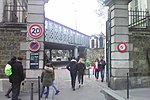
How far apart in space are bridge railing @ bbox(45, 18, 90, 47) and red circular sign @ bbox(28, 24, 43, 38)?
20.9m

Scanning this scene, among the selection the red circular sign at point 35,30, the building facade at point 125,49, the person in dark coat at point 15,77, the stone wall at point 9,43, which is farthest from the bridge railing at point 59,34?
the person in dark coat at point 15,77

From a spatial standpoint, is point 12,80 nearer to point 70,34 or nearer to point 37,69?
point 37,69

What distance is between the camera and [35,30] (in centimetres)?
1294

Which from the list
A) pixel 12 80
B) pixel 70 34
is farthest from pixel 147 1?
pixel 70 34

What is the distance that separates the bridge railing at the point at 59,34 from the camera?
3540 centimetres

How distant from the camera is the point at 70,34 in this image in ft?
156

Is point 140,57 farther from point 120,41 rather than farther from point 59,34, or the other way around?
point 59,34

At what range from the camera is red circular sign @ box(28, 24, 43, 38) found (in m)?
12.9

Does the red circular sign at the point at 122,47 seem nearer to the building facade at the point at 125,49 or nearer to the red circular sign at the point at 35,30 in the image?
the building facade at the point at 125,49

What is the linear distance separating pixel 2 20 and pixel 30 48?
2.21m

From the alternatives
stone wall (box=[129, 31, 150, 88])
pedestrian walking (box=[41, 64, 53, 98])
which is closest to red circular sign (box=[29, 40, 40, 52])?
pedestrian walking (box=[41, 64, 53, 98])

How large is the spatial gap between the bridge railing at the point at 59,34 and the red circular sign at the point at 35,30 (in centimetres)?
2093

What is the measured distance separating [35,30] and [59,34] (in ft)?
91.6

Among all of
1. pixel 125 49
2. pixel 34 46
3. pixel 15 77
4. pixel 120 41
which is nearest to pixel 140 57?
pixel 125 49
